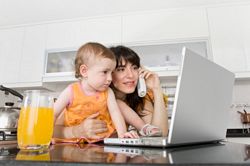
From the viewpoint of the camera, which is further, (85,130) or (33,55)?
(33,55)

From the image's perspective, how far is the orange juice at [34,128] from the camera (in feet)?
1.86

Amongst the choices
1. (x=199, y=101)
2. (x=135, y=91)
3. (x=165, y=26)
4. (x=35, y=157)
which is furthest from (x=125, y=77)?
(x=165, y=26)

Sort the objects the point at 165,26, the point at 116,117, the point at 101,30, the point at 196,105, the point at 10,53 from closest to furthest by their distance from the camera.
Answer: the point at 196,105 → the point at 116,117 → the point at 165,26 → the point at 101,30 → the point at 10,53

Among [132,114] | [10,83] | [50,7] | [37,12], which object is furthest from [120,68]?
[10,83]

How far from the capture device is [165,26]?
8.11 ft

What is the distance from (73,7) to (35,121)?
2.20 metres

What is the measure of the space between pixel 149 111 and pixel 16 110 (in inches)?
31.3

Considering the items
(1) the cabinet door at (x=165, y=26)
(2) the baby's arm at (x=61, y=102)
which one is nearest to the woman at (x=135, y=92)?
(2) the baby's arm at (x=61, y=102)

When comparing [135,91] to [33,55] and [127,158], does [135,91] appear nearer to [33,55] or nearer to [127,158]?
[127,158]

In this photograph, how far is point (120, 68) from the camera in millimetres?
1229

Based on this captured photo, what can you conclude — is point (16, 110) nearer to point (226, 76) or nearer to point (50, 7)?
point (226, 76)

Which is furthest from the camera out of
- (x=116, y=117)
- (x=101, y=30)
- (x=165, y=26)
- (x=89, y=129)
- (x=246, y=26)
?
(x=101, y=30)

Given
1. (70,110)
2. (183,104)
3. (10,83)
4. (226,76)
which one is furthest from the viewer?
(10,83)

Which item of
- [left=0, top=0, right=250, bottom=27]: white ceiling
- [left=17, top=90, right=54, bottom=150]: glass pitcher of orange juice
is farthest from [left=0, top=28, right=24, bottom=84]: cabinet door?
[left=17, top=90, right=54, bottom=150]: glass pitcher of orange juice
